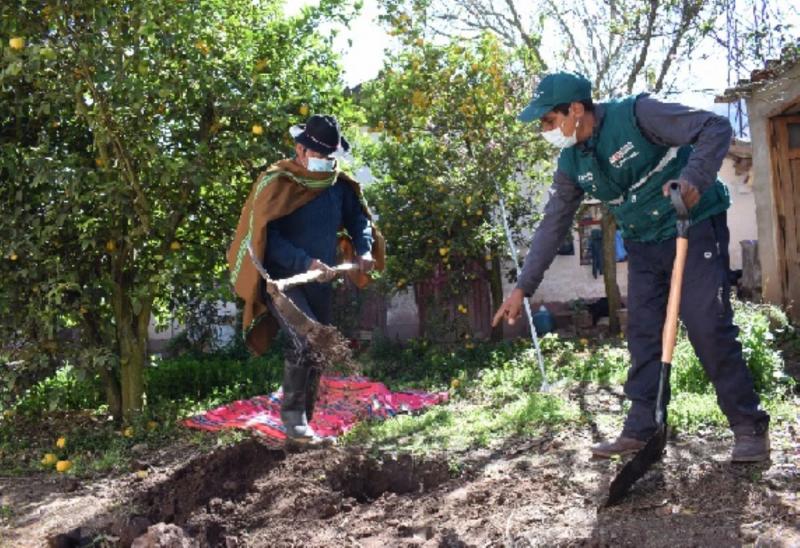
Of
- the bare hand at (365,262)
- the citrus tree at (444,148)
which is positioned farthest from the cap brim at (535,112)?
the citrus tree at (444,148)

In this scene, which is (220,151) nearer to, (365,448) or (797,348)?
(365,448)

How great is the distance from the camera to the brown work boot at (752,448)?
377cm

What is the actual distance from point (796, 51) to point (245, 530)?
6.66m

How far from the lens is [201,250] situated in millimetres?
6590

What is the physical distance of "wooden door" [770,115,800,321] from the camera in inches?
355

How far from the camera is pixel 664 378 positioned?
147 inches

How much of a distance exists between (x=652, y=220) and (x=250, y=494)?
95.6 inches

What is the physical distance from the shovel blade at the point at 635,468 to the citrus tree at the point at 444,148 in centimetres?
575

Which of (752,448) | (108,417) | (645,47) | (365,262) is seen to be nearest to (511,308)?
(752,448)

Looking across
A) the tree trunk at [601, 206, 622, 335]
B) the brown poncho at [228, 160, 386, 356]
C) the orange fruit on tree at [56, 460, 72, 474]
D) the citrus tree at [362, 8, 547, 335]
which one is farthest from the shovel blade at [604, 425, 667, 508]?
the tree trunk at [601, 206, 622, 335]

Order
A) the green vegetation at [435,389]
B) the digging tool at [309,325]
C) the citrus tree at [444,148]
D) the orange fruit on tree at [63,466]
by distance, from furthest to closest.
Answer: the citrus tree at [444,148]
the orange fruit on tree at [63,466]
the green vegetation at [435,389]
the digging tool at [309,325]

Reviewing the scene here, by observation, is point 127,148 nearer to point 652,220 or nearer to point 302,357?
point 302,357

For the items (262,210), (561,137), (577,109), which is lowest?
(262,210)

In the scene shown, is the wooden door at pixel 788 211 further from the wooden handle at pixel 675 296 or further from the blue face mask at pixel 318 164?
the wooden handle at pixel 675 296
